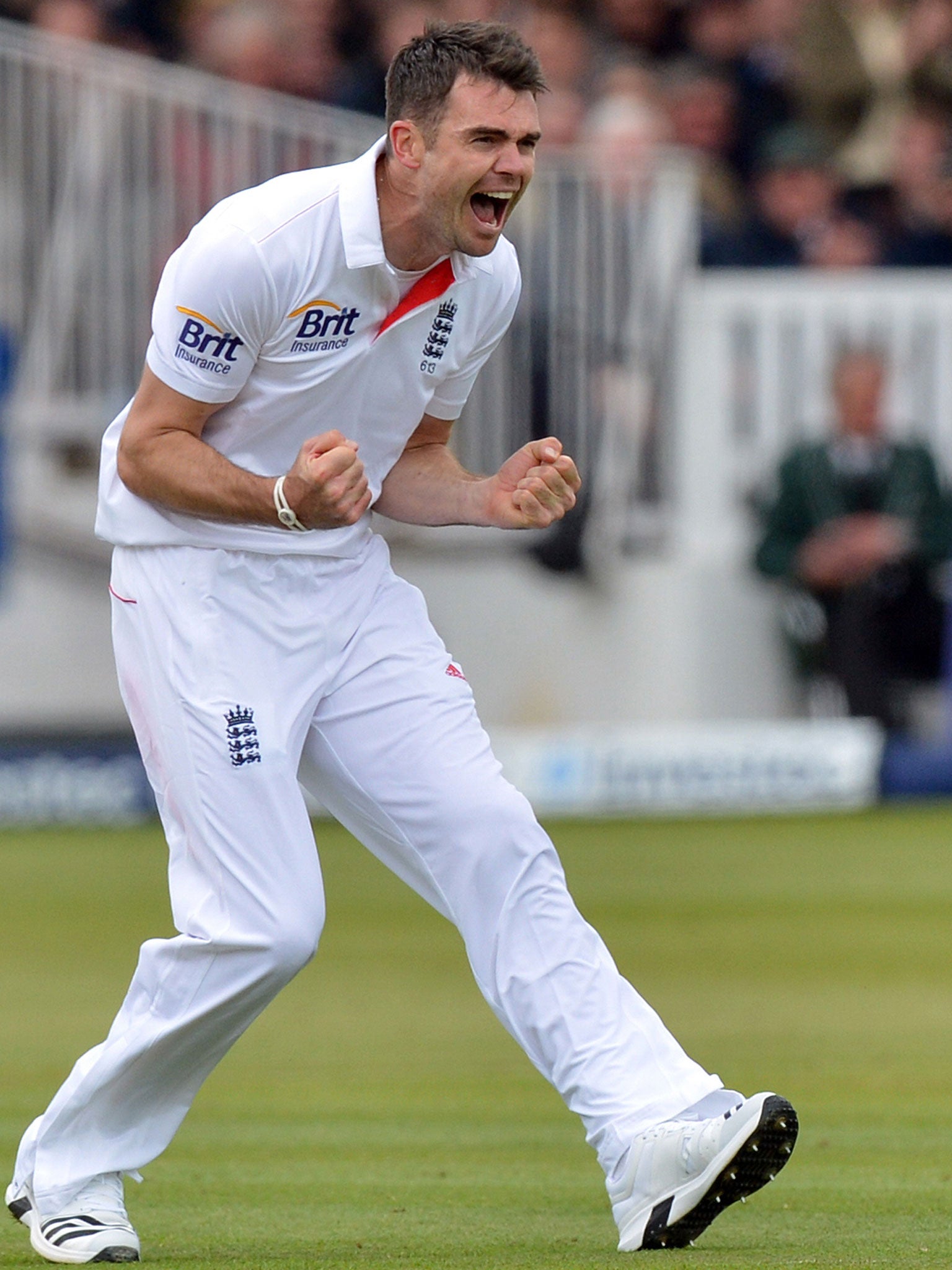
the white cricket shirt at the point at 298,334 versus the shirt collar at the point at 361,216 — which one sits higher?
the shirt collar at the point at 361,216

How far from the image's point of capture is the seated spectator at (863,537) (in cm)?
1318

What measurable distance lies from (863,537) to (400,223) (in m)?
8.99

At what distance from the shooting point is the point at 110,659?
13.7 metres

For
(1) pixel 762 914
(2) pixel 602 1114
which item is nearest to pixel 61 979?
(1) pixel 762 914

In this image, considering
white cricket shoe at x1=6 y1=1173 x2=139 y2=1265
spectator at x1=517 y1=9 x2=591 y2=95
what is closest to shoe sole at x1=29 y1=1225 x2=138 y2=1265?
white cricket shoe at x1=6 y1=1173 x2=139 y2=1265

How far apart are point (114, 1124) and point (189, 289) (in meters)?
1.59

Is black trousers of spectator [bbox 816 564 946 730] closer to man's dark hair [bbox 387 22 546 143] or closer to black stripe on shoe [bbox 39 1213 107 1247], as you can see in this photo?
man's dark hair [bbox 387 22 546 143]

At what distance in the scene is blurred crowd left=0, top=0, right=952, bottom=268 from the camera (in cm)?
1385

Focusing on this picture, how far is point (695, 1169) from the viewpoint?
13.6 ft

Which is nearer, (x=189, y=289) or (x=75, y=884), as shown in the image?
(x=189, y=289)

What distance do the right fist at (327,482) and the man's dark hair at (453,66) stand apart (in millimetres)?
617

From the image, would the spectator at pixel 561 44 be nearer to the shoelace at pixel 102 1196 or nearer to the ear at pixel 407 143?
the ear at pixel 407 143

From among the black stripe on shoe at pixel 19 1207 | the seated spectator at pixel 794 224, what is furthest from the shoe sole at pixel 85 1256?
the seated spectator at pixel 794 224

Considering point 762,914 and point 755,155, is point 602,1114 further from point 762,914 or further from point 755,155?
point 755,155
